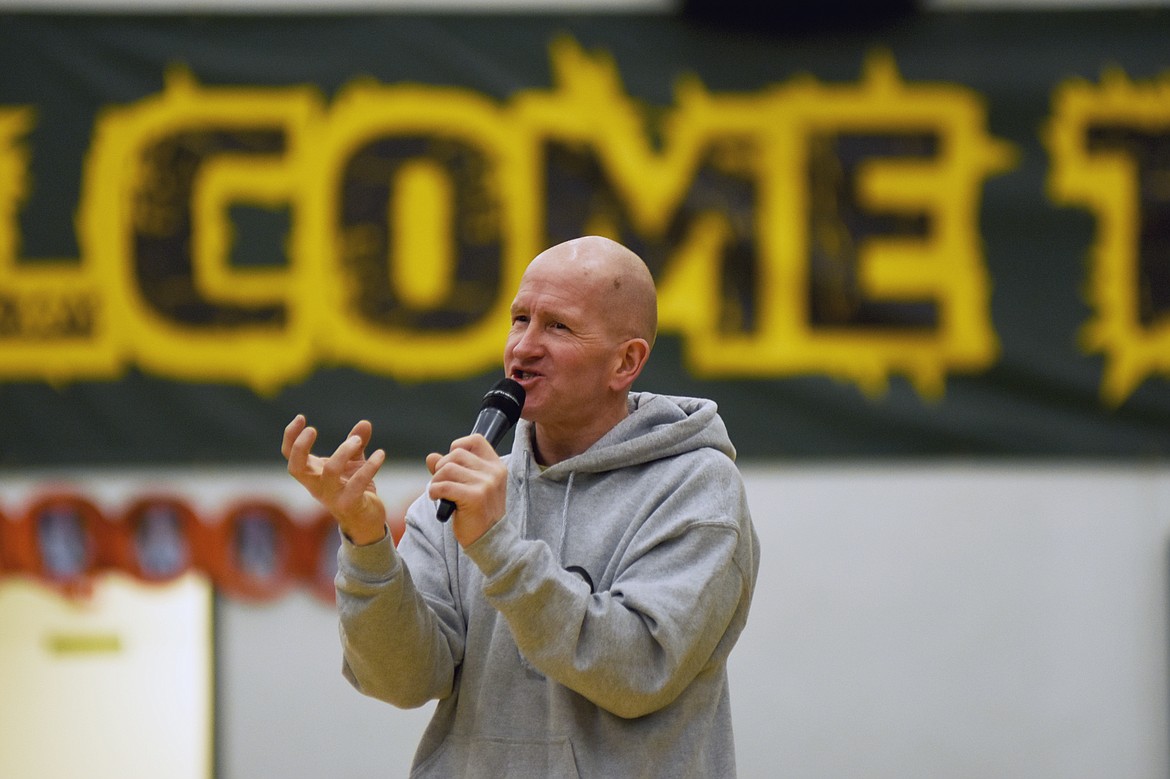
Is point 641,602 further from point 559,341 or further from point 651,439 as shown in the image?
point 559,341

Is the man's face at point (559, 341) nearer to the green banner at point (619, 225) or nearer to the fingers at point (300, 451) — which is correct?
the fingers at point (300, 451)

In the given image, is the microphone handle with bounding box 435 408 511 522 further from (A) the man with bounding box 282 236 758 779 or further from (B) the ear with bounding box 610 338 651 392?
(B) the ear with bounding box 610 338 651 392

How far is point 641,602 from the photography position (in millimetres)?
1425

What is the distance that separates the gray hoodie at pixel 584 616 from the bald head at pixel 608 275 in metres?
0.12

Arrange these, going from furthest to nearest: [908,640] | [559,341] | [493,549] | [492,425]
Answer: [908,640]
[559,341]
[492,425]
[493,549]

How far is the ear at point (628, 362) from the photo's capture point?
1602 mm

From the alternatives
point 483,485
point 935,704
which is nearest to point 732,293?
point 935,704

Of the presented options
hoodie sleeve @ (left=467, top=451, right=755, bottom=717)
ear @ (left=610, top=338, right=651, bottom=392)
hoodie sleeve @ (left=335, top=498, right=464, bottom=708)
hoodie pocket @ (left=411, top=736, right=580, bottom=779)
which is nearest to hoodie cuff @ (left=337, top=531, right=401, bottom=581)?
hoodie sleeve @ (left=335, top=498, right=464, bottom=708)

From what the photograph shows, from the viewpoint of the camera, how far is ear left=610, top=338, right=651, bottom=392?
1.60m

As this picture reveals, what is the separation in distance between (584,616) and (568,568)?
0.48 ft

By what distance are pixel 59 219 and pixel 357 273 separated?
2.54ft

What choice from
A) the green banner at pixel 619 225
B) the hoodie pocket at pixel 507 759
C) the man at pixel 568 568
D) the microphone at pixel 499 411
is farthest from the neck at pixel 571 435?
the green banner at pixel 619 225

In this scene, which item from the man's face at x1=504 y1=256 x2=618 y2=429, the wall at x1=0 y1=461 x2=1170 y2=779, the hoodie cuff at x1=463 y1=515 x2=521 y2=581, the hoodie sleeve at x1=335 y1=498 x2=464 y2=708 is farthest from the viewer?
the wall at x1=0 y1=461 x2=1170 y2=779

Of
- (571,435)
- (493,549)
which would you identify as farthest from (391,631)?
(571,435)
